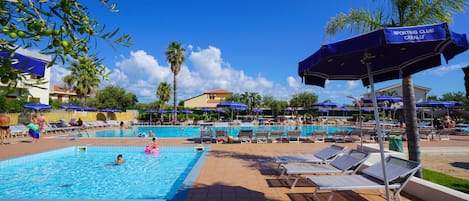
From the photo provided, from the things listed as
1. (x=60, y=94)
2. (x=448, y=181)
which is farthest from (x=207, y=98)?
(x=448, y=181)

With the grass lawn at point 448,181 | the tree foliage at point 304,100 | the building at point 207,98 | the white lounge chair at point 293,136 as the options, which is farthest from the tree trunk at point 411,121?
the building at point 207,98

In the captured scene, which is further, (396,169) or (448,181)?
(448,181)

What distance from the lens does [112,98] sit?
4191 centimetres

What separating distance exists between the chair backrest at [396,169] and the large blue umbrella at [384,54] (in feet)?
3.04

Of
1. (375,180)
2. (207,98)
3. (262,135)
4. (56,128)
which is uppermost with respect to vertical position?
(207,98)

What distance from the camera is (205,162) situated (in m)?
8.46

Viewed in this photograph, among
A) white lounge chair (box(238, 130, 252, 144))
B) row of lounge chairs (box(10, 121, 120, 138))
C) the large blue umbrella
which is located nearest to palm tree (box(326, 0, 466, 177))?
the large blue umbrella

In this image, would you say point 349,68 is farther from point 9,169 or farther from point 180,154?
point 9,169

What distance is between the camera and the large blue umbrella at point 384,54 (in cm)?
309

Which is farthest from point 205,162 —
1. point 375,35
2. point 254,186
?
point 375,35

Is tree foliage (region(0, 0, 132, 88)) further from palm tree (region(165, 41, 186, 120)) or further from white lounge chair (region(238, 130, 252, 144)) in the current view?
palm tree (region(165, 41, 186, 120))

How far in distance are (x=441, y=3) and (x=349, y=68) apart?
130 inches

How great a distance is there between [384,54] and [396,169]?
2126 mm

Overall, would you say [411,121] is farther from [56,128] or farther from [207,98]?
[207,98]
